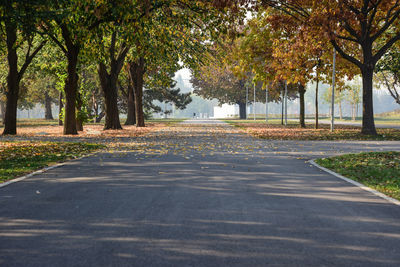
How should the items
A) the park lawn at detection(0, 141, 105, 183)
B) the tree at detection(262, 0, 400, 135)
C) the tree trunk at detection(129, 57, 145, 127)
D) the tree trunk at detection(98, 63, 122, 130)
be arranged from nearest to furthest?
the park lawn at detection(0, 141, 105, 183) → the tree at detection(262, 0, 400, 135) → the tree trunk at detection(98, 63, 122, 130) → the tree trunk at detection(129, 57, 145, 127)

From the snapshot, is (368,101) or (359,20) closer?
(359,20)

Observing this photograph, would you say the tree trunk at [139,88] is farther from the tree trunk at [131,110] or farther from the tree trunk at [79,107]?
the tree trunk at [79,107]

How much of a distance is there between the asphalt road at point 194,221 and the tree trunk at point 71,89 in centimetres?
1391

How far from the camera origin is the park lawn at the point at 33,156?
381 inches

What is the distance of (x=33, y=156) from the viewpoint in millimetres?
12219

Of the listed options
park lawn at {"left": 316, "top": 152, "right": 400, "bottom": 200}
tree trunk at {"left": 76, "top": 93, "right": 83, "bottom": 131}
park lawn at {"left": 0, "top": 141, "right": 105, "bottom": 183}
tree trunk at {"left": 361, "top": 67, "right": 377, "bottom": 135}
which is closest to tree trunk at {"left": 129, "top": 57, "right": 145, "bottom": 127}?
tree trunk at {"left": 76, "top": 93, "right": 83, "bottom": 131}

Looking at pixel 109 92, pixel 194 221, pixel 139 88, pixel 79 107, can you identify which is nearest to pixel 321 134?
pixel 109 92

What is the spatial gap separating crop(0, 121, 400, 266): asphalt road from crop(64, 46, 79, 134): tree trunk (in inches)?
548

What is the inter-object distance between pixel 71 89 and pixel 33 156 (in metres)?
10.9

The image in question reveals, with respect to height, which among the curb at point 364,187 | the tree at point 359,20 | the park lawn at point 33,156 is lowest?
the curb at point 364,187

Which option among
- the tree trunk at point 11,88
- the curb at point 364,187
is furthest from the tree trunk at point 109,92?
the curb at point 364,187

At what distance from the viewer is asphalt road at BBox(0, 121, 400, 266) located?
4066mm

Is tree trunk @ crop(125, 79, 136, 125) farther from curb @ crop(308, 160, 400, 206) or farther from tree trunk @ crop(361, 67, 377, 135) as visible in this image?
curb @ crop(308, 160, 400, 206)

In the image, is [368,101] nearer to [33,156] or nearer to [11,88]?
[33,156]
